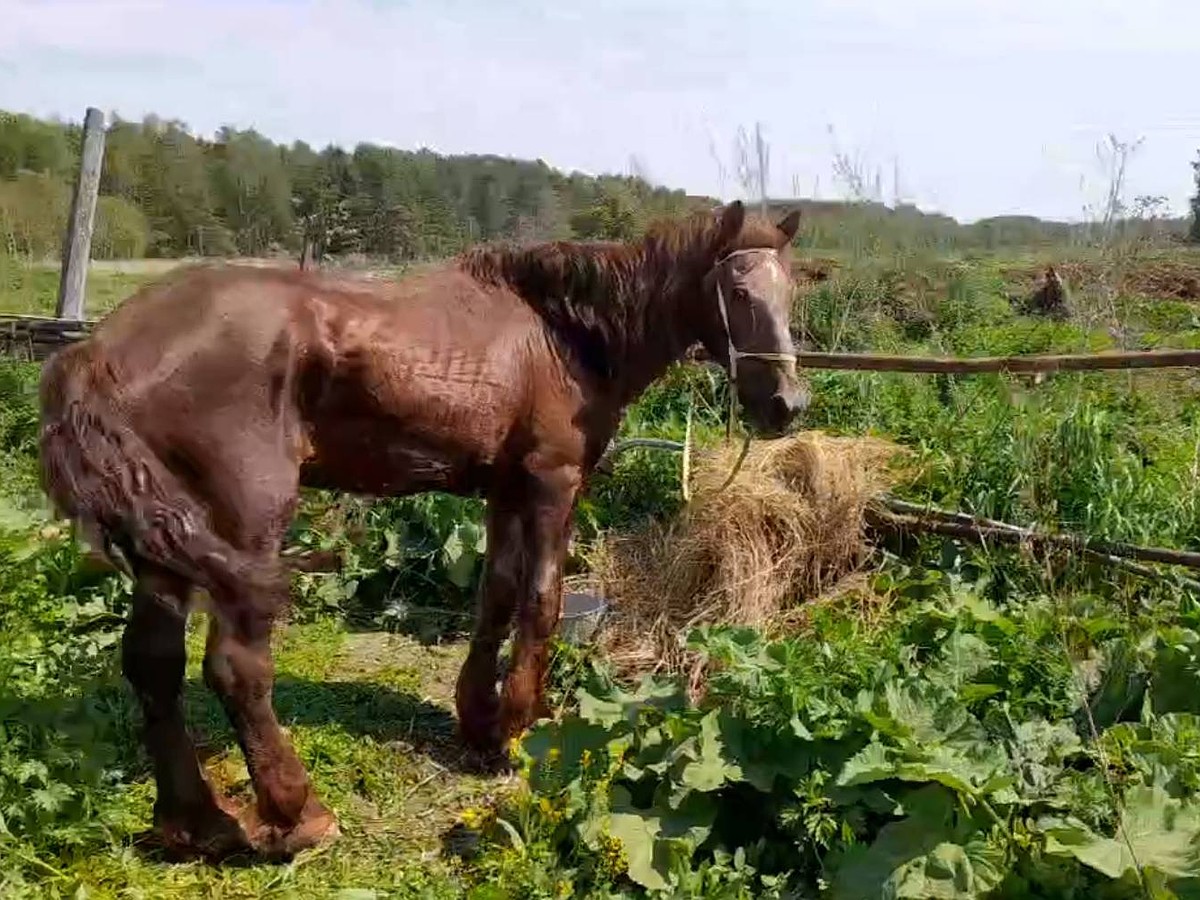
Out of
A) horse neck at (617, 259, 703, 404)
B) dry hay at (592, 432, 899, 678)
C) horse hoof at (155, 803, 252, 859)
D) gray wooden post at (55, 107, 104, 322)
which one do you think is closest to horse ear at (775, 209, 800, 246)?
horse neck at (617, 259, 703, 404)

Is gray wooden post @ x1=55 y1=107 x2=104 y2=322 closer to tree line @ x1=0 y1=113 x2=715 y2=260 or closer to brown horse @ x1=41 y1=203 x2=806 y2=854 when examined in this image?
tree line @ x1=0 y1=113 x2=715 y2=260

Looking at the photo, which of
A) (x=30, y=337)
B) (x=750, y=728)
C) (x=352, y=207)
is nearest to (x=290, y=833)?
(x=750, y=728)

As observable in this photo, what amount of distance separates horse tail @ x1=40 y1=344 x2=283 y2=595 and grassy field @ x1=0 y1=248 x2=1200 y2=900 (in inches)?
31.5

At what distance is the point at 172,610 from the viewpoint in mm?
3213

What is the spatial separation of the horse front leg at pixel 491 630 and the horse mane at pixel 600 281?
2.40 ft

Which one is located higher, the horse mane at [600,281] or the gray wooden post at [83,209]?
the gray wooden post at [83,209]

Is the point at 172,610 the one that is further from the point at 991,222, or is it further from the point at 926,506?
the point at 991,222

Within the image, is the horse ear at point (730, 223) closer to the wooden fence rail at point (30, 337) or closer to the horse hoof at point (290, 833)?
the horse hoof at point (290, 833)

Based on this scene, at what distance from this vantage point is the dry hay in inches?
211

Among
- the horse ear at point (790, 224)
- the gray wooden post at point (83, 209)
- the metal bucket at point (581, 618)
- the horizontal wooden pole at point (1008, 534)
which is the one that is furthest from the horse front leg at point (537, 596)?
the gray wooden post at point (83, 209)

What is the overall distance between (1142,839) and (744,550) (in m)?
2.83

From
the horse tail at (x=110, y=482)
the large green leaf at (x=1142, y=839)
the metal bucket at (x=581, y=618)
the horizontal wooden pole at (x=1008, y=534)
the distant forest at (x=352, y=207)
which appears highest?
the distant forest at (x=352, y=207)

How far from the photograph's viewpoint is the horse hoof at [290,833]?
3.41 metres

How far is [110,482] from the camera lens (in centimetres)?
302
